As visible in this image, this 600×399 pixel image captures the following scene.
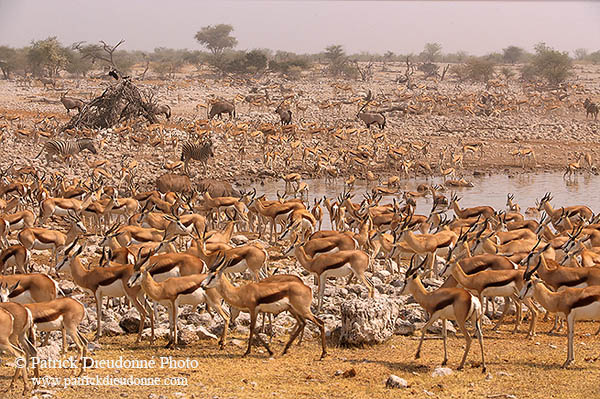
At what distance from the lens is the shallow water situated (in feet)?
69.9

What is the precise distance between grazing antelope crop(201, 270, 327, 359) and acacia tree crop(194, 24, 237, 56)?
7878cm

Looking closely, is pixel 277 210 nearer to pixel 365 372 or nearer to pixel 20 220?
pixel 20 220

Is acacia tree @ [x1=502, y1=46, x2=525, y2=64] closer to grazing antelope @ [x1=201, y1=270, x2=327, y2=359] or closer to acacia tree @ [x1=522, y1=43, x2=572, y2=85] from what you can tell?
acacia tree @ [x1=522, y1=43, x2=572, y2=85]

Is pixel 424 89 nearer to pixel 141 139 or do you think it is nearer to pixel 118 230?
pixel 141 139

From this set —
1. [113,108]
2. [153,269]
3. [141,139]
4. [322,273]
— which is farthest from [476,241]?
[113,108]

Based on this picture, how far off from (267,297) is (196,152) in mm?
15336

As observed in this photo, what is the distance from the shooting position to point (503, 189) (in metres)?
23.4

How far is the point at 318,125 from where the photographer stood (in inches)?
1248

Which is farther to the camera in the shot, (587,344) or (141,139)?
(141,139)

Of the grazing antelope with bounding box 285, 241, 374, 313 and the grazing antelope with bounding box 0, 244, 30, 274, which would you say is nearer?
the grazing antelope with bounding box 285, 241, 374, 313

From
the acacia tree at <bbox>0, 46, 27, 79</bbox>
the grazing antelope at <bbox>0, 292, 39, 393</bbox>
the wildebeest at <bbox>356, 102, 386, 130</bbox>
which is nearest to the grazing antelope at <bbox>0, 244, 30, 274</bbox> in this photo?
the grazing antelope at <bbox>0, 292, 39, 393</bbox>

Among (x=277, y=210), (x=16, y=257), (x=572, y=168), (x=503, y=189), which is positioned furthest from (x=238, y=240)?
(x=572, y=168)

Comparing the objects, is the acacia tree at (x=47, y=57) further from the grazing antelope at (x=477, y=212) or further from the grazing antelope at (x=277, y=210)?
the grazing antelope at (x=477, y=212)

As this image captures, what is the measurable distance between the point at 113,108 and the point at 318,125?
9.08m
